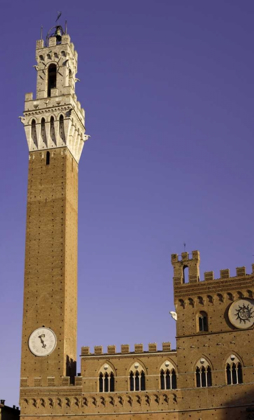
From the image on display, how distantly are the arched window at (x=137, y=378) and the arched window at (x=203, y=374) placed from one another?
135 inches

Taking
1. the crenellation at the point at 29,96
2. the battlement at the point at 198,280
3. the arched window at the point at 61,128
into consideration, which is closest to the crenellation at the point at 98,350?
the battlement at the point at 198,280

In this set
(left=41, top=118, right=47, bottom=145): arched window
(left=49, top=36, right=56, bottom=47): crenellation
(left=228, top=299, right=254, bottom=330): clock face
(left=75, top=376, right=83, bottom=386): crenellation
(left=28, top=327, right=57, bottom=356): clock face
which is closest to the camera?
(left=228, top=299, right=254, bottom=330): clock face

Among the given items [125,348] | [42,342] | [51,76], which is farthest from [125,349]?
[51,76]

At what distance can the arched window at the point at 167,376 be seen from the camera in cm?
4278

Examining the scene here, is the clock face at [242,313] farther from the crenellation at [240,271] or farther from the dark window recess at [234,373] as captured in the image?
the dark window recess at [234,373]

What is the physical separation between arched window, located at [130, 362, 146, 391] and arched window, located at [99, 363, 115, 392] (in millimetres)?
1232

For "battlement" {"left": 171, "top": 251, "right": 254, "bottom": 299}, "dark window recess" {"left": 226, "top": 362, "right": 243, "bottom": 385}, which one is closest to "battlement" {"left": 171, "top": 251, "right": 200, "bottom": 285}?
"battlement" {"left": 171, "top": 251, "right": 254, "bottom": 299}

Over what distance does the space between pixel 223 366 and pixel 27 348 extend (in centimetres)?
1320

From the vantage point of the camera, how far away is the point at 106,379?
43781 mm

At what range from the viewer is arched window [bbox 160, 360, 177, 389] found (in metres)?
42.8

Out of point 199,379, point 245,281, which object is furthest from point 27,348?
point 245,281

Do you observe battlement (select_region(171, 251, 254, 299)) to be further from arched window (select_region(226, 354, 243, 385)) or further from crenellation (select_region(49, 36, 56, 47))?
crenellation (select_region(49, 36, 56, 47))

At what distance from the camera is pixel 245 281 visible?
142 ft

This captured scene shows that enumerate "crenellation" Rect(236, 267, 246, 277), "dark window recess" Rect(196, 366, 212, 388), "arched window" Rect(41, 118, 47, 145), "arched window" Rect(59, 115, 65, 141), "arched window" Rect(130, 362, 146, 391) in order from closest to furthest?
"dark window recess" Rect(196, 366, 212, 388), "arched window" Rect(130, 362, 146, 391), "crenellation" Rect(236, 267, 246, 277), "arched window" Rect(59, 115, 65, 141), "arched window" Rect(41, 118, 47, 145)
